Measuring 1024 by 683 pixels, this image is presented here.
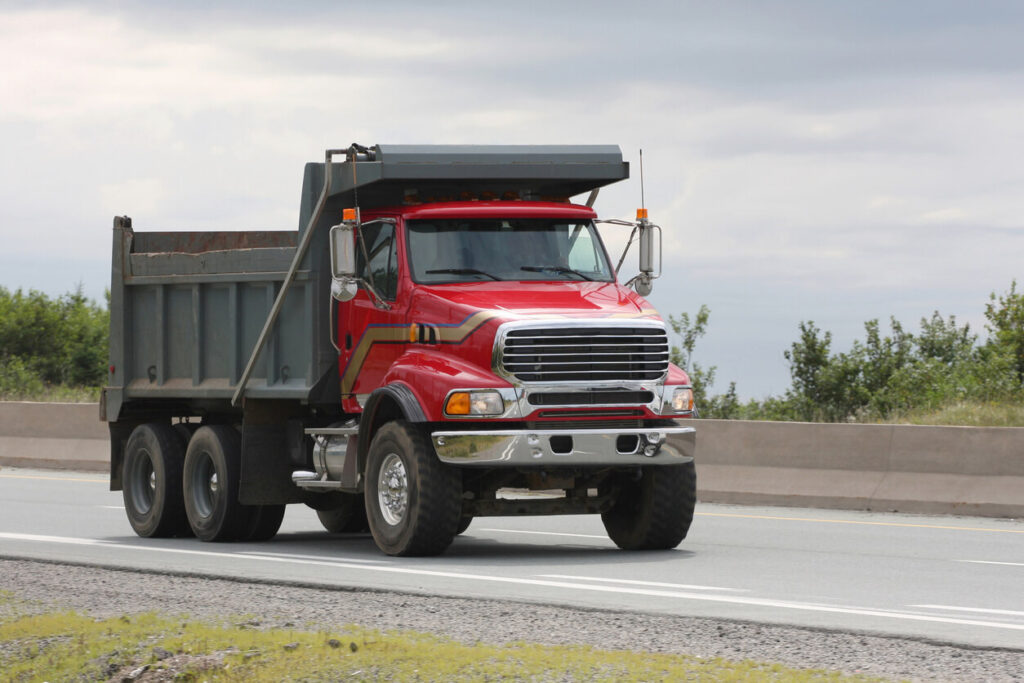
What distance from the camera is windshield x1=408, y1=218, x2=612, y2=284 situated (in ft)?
46.5

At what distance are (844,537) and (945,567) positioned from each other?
2.79 metres

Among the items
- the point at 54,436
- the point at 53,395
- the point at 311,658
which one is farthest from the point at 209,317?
the point at 53,395

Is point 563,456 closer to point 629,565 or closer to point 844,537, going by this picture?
point 629,565

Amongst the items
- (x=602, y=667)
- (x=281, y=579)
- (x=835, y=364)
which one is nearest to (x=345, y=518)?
(x=281, y=579)

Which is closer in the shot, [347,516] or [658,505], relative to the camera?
[658,505]

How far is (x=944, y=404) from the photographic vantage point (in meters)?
25.3

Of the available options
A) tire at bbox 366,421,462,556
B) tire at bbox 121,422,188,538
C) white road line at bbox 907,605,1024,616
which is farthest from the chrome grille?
tire at bbox 121,422,188,538

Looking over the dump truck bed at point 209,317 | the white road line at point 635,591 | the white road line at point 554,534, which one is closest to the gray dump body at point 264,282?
the dump truck bed at point 209,317

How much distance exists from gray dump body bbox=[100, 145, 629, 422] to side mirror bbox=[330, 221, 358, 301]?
0.60 metres

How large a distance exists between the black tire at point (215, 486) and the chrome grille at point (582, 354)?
388 centimetres

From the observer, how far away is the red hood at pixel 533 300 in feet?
44.2

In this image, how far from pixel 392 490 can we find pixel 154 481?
4.20 meters

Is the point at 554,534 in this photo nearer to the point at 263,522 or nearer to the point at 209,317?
the point at 263,522

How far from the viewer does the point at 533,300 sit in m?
13.7
